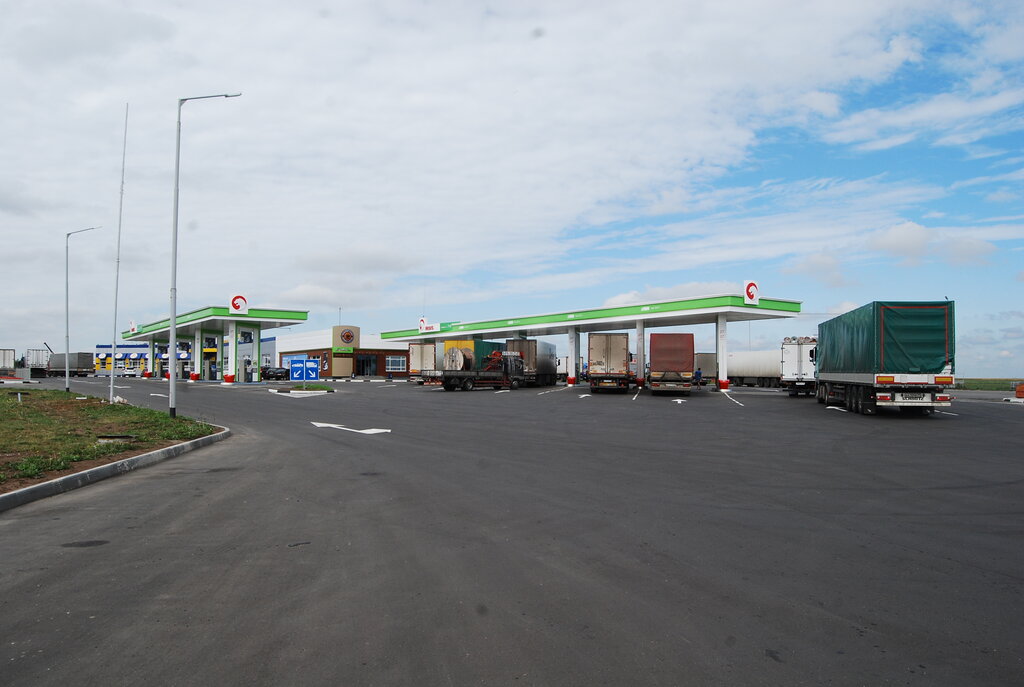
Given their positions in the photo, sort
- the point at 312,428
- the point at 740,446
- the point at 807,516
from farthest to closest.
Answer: the point at 312,428 → the point at 740,446 → the point at 807,516

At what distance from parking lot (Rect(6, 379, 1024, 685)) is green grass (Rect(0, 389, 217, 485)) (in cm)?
155

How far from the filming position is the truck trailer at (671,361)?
120 feet

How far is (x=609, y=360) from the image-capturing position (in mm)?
38906

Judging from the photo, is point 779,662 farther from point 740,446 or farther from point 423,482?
point 740,446

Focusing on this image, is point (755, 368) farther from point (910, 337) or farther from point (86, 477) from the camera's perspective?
point (86, 477)

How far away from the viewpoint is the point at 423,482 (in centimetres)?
1007

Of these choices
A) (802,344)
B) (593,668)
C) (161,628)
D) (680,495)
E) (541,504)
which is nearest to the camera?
(593,668)

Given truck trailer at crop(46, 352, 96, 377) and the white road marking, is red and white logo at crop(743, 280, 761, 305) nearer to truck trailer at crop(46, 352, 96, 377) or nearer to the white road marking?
the white road marking

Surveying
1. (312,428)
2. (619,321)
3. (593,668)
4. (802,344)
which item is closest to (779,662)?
(593,668)

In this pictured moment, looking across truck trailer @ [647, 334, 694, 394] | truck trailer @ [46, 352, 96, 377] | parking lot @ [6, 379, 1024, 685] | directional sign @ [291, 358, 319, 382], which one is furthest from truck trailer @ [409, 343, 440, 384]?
→ truck trailer @ [46, 352, 96, 377]

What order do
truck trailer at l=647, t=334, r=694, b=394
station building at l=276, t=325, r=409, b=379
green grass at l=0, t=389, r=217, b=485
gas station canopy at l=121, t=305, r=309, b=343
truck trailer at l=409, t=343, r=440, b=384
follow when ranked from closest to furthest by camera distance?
green grass at l=0, t=389, r=217, b=485 < truck trailer at l=647, t=334, r=694, b=394 < truck trailer at l=409, t=343, r=440, b=384 < gas station canopy at l=121, t=305, r=309, b=343 < station building at l=276, t=325, r=409, b=379

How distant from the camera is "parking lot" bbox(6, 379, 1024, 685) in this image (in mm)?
3957

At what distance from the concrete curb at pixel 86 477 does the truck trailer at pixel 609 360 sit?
26.5 meters

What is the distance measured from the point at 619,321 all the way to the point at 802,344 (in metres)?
12.8
